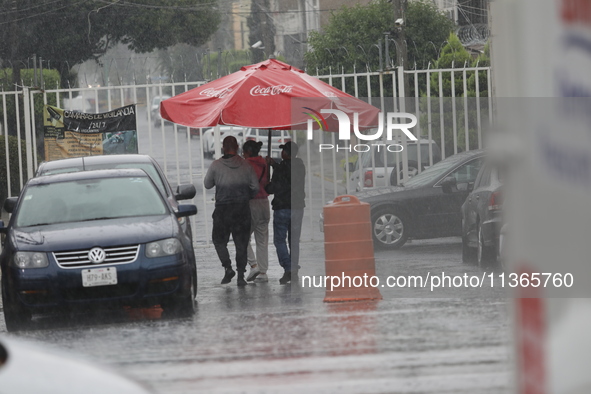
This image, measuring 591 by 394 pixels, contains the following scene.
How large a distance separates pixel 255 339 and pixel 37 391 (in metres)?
3.98

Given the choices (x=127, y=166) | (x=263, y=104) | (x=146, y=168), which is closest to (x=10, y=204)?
(x=127, y=166)

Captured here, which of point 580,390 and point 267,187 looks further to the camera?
point 267,187

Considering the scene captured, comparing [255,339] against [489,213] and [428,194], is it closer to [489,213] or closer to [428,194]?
[489,213]

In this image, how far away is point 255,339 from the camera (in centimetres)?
748

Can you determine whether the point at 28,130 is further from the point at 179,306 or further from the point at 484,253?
the point at 484,253

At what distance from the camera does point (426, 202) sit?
13180 millimetres

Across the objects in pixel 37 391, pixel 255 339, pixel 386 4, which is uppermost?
pixel 386 4

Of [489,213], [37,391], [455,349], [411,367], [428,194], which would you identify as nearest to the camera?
[37,391]

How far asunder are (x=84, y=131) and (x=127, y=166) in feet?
6.89

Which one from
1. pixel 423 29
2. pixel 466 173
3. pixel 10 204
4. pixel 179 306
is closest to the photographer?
pixel 179 306

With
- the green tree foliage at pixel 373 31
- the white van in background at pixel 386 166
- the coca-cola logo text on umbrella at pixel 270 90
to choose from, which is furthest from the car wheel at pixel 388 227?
the green tree foliage at pixel 373 31

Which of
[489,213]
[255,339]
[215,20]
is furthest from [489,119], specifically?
[215,20]

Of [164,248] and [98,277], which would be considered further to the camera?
[164,248]

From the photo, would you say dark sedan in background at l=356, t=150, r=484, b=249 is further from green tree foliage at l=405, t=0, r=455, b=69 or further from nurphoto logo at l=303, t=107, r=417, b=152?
green tree foliage at l=405, t=0, r=455, b=69
